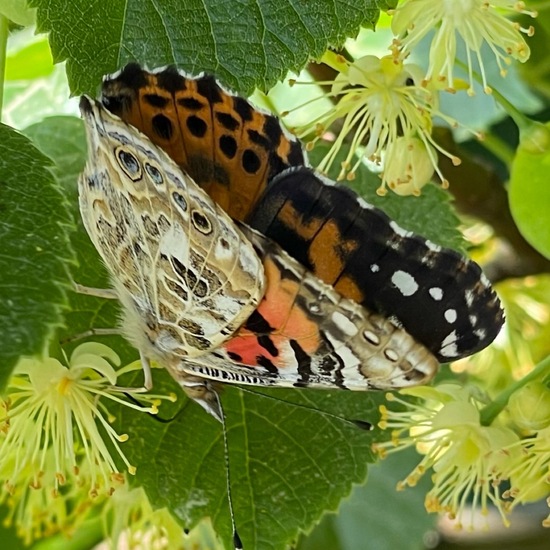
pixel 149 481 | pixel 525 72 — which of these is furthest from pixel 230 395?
pixel 525 72

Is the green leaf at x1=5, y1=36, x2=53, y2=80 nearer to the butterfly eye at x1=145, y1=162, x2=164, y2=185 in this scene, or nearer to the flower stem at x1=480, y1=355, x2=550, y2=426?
the butterfly eye at x1=145, y1=162, x2=164, y2=185

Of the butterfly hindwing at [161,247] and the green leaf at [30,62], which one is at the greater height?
the green leaf at [30,62]

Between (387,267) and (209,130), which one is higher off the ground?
(209,130)

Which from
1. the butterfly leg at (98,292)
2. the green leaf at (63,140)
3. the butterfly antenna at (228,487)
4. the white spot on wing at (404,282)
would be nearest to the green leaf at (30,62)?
the green leaf at (63,140)

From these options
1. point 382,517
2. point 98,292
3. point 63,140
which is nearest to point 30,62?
point 63,140

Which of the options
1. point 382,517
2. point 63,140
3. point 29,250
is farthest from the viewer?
point 382,517

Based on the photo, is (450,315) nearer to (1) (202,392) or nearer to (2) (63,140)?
(1) (202,392)

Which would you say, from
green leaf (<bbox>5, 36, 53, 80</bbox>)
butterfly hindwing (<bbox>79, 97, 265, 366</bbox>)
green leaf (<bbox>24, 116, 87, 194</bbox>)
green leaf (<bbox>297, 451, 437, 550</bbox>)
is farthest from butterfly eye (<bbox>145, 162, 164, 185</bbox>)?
green leaf (<bbox>297, 451, 437, 550</bbox>)

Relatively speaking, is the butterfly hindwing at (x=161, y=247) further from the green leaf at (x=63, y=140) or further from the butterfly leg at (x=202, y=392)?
the green leaf at (x=63, y=140)
